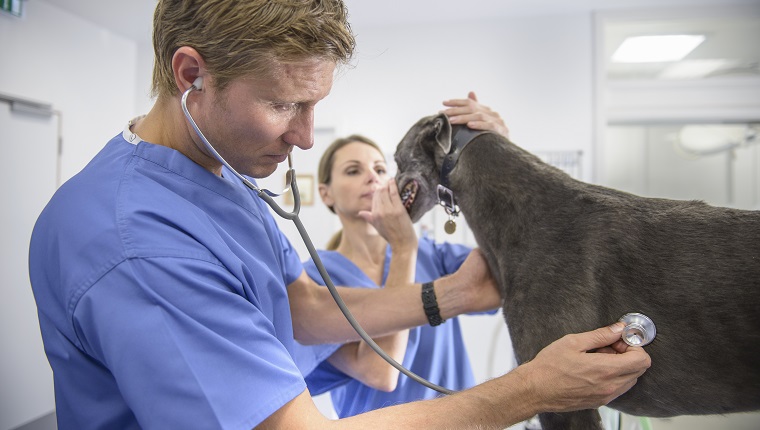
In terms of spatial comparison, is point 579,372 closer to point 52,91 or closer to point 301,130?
point 301,130

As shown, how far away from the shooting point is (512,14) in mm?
3701

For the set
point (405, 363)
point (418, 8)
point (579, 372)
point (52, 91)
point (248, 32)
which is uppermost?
point (418, 8)

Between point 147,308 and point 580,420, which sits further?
point 580,420

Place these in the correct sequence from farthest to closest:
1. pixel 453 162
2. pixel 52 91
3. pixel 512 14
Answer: pixel 512 14, pixel 52 91, pixel 453 162

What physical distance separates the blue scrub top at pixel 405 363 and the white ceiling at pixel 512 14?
2312mm

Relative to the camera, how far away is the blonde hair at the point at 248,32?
0.80m

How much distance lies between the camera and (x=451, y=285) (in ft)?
4.24

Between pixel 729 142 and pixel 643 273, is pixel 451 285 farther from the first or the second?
pixel 729 142

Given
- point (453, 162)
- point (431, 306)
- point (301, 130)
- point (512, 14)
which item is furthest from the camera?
point (512, 14)

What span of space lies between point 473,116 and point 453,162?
14 centimetres

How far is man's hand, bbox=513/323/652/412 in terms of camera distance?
2.82 feet

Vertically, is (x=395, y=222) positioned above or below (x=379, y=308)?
above

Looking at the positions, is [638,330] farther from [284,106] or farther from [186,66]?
[186,66]

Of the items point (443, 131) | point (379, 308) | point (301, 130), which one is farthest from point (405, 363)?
point (301, 130)
